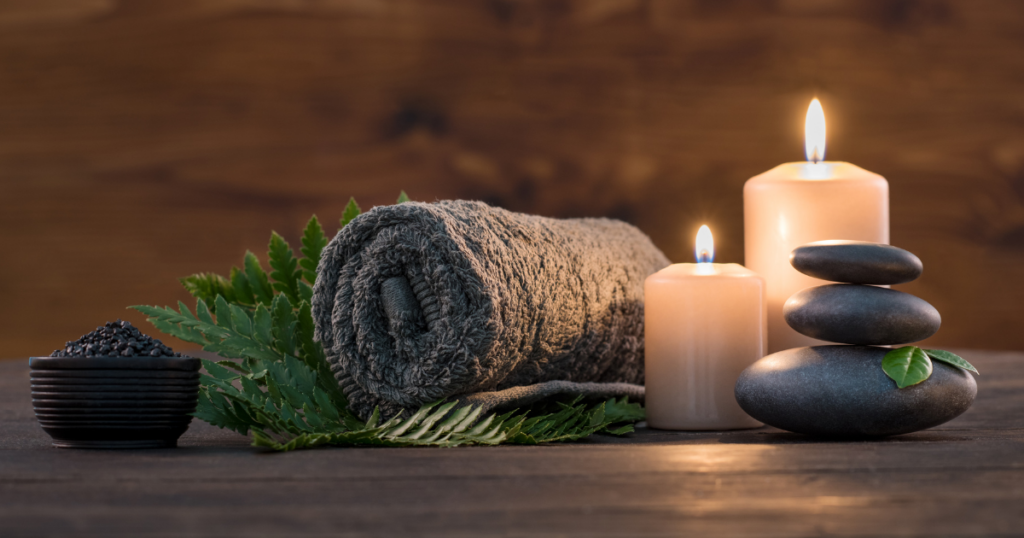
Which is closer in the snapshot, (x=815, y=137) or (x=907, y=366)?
(x=907, y=366)

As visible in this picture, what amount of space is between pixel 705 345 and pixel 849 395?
0.11 metres

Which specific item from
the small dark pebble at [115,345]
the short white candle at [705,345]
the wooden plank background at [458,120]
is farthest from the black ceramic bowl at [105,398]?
the wooden plank background at [458,120]

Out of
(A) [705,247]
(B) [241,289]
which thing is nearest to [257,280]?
(B) [241,289]

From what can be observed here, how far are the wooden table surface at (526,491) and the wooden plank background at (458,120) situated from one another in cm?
74

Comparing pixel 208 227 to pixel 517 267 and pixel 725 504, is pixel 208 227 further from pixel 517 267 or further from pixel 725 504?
pixel 725 504

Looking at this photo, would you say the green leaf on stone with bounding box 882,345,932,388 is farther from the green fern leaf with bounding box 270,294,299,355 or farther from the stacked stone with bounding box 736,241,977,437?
the green fern leaf with bounding box 270,294,299,355

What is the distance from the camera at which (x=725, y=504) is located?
32 centimetres

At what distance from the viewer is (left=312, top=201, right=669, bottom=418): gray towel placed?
51cm

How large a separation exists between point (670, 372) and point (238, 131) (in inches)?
31.1

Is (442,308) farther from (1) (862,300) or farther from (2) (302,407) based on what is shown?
(1) (862,300)

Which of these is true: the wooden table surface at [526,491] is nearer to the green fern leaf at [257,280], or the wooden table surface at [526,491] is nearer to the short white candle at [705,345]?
the short white candle at [705,345]

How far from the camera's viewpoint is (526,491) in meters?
0.34

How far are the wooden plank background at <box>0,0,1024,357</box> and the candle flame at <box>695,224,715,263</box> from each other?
53cm

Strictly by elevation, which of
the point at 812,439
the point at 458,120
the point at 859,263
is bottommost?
the point at 812,439
